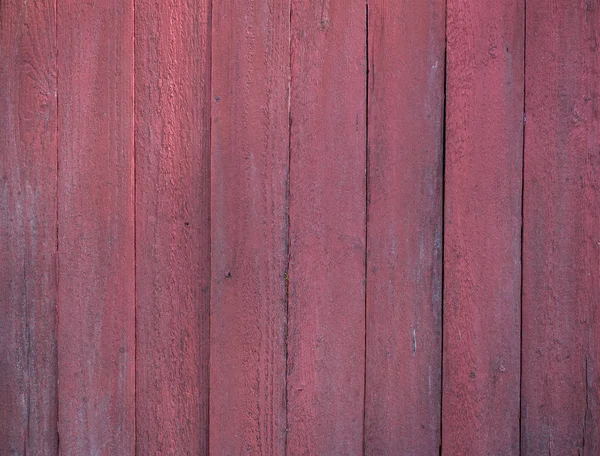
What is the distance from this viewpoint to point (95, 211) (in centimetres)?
131

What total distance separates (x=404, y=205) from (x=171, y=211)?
52 cm

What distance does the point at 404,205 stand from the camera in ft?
4.29

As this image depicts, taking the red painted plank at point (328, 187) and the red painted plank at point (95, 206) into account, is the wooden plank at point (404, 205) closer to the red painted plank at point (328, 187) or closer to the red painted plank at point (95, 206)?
the red painted plank at point (328, 187)

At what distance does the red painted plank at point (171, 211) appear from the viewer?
1.31 meters

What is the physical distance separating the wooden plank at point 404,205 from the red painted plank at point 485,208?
31mm

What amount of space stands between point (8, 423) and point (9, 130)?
2.14 ft

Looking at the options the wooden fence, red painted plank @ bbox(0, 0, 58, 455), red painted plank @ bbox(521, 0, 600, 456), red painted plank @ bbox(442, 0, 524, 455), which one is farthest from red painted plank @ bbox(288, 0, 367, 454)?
red painted plank @ bbox(0, 0, 58, 455)

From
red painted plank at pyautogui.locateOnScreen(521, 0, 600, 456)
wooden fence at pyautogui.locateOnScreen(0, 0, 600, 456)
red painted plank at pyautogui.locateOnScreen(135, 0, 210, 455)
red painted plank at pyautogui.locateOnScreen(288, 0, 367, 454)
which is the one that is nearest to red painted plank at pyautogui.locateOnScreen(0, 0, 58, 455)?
wooden fence at pyautogui.locateOnScreen(0, 0, 600, 456)

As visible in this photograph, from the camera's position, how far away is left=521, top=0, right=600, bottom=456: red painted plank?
1282mm

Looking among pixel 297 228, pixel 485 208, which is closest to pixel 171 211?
pixel 297 228

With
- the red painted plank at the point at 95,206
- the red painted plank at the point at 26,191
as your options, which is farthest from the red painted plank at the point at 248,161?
the red painted plank at the point at 26,191

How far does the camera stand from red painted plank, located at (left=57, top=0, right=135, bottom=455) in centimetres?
131

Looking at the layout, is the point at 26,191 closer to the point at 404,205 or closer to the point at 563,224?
the point at 404,205

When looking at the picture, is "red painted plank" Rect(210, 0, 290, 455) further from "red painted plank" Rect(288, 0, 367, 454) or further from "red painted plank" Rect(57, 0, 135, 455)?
"red painted plank" Rect(57, 0, 135, 455)
